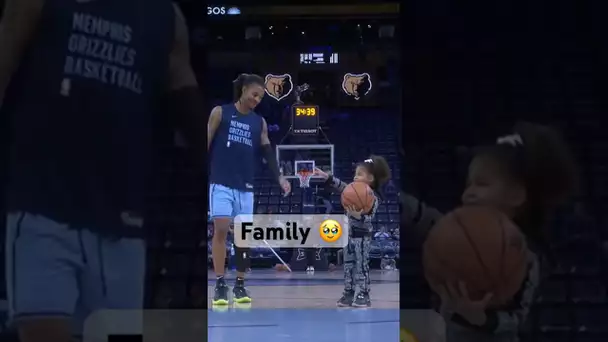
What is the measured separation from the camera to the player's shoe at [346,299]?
3.23m

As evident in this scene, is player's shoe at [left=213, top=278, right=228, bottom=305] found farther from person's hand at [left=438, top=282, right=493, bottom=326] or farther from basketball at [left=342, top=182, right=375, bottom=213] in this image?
person's hand at [left=438, top=282, right=493, bottom=326]

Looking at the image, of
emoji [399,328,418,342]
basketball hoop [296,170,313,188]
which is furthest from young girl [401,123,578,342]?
basketball hoop [296,170,313,188]

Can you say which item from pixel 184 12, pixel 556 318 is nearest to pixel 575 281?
pixel 556 318

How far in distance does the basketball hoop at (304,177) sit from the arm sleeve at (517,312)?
28.0 inches

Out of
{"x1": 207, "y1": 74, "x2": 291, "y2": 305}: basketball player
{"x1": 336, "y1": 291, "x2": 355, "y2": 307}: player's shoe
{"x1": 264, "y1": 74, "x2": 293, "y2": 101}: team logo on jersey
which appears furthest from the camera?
{"x1": 336, "y1": 291, "x2": 355, "y2": 307}: player's shoe

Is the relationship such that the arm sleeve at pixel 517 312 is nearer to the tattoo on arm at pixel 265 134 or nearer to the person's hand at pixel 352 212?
the person's hand at pixel 352 212

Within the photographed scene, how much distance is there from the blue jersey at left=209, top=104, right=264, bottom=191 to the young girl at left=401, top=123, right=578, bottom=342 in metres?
0.57

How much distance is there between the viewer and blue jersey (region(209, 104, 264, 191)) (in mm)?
2209

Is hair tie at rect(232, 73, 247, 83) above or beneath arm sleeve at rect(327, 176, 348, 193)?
above

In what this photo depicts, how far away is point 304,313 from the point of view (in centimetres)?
326

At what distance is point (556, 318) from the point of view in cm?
210

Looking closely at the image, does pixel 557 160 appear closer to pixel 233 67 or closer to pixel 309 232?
pixel 309 232

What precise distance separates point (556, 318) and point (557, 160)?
1.66 feet

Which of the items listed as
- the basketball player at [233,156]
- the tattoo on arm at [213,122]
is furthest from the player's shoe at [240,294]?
the tattoo on arm at [213,122]
